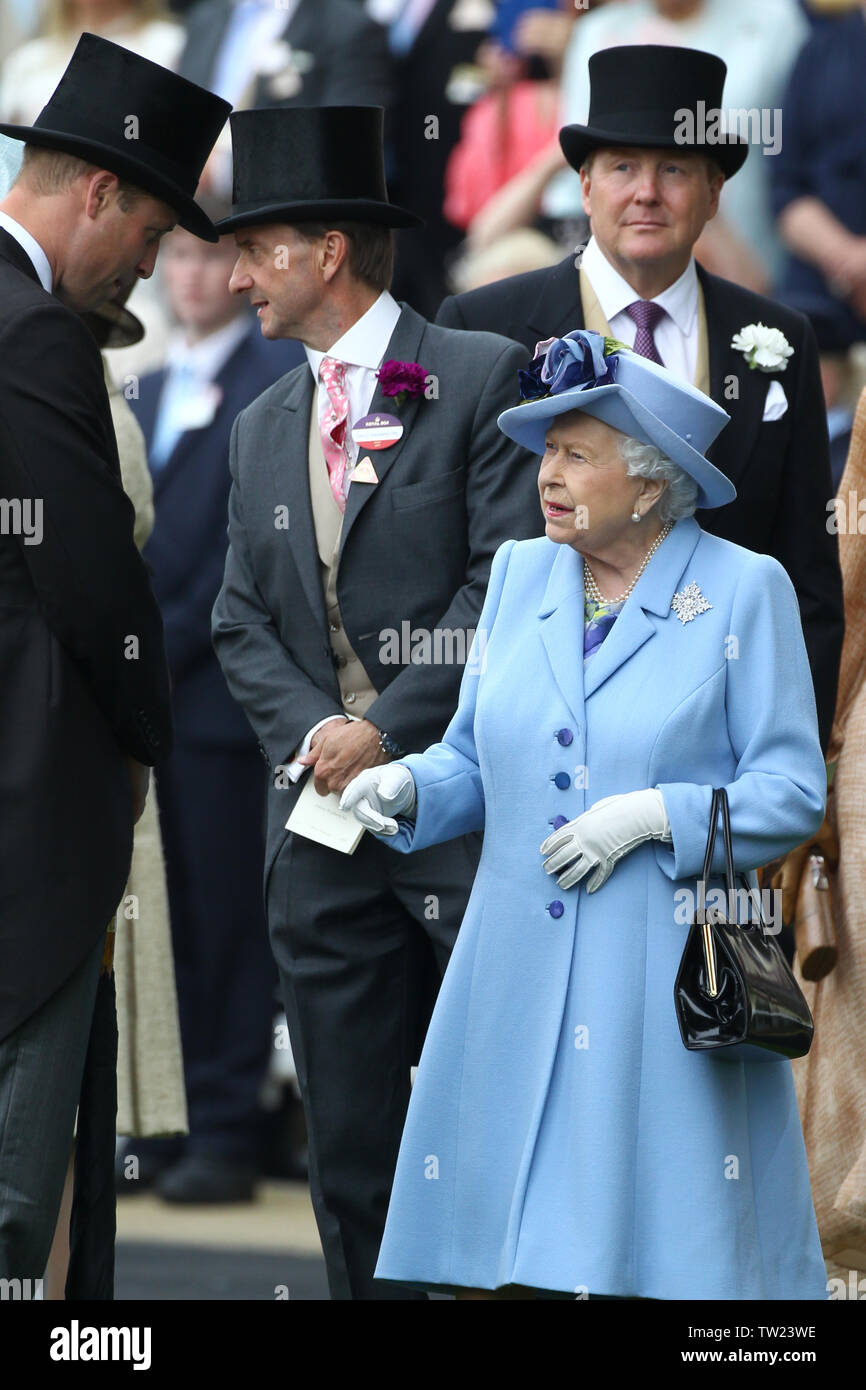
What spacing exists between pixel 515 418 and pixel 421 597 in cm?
75

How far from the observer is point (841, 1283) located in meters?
5.08

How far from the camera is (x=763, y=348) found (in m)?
5.07

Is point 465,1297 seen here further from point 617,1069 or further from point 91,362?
point 91,362

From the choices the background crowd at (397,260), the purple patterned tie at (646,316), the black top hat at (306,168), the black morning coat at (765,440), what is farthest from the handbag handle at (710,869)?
the background crowd at (397,260)

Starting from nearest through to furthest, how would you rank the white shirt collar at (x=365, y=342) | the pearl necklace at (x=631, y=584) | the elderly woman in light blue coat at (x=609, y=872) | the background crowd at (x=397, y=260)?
the elderly woman in light blue coat at (x=609, y=872) → the pearl necklace at (x=631, y=584) → the white shirt collar at (x=365, y=342) → the background crowd at (x=397, y=260)

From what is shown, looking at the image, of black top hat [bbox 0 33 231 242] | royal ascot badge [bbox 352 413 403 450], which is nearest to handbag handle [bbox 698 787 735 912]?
royal ascot badge [bbox 352 413 403 450]

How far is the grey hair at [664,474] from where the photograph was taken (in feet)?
13.2

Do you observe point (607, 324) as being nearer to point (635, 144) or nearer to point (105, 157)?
point (635, 144)

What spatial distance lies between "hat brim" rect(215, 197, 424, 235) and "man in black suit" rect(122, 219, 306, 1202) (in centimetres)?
242

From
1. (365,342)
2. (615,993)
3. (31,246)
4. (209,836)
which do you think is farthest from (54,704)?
(209,836)

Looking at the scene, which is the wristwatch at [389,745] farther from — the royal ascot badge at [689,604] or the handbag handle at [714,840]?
the handbag handle at [714,840]

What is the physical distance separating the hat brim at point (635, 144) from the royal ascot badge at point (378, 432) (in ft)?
2.62

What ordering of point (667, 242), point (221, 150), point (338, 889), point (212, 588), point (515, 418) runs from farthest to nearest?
point (221, 150), point (212, 588), point (667, 242), point (338, 889), point (515, 418)
